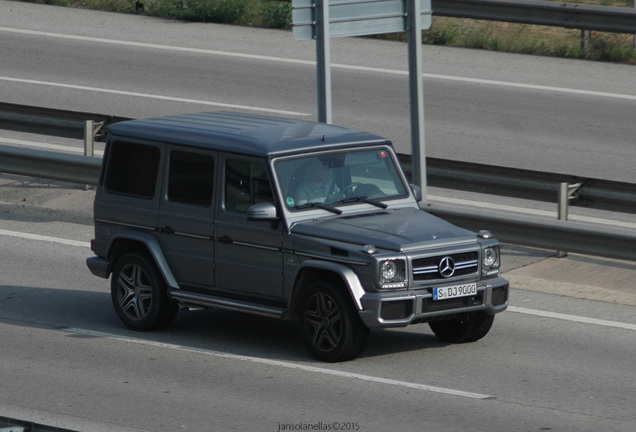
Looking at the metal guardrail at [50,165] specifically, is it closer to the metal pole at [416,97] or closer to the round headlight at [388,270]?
the metal pole at [416,97]

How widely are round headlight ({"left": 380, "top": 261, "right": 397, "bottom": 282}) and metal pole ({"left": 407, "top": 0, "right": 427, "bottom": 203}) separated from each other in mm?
4283

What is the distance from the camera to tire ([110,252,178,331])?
10.7 meters

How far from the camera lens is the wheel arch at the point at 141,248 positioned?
416 inches

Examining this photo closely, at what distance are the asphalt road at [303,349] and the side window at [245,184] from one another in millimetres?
1149

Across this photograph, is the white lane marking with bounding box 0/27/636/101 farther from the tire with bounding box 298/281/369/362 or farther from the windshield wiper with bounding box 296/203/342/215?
the tire with bounding box 298/281/369/362

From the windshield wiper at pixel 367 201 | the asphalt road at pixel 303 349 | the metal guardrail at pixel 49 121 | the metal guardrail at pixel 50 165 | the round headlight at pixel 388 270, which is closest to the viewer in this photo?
the asphalt road at pixel 303 349

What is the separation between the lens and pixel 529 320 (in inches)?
440

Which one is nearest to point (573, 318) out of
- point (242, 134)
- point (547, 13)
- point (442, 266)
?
point (442, 266)

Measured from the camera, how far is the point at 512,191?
14.0 meters

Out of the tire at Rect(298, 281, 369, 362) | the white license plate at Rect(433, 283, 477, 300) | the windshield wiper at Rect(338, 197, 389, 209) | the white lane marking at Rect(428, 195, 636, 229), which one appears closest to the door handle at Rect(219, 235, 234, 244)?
the tire at Rect(298, 281, 369, 362)

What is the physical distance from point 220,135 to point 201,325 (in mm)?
1741

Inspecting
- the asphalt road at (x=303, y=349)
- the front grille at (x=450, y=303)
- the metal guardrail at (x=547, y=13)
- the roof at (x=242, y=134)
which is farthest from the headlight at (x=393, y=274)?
the metal guardrail at (x=547, y=13)

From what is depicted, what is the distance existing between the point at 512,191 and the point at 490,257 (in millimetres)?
4197

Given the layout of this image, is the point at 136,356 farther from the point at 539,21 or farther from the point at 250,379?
the point at 539,21
